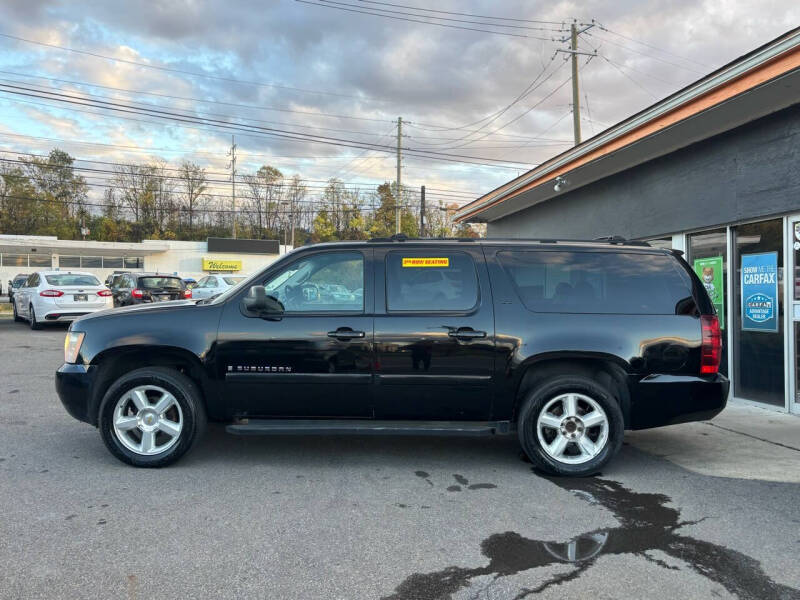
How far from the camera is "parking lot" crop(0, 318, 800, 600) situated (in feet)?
9.61

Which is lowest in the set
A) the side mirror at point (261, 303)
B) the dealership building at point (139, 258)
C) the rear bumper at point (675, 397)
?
the rear bumper at point (675, 397)

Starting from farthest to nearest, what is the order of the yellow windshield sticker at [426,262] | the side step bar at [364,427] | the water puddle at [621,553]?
the yellow windshield sticker at [426,262] → the side step bar at [364,427] → the water puddle at [621,553]

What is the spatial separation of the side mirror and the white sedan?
12284 mm

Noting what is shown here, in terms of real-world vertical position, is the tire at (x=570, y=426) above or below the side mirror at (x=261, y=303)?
below

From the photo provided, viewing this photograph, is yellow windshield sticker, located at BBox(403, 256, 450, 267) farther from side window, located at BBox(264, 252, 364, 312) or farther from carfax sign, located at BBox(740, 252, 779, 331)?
carfax sign, located at BBox(740, 252, 779, 331)

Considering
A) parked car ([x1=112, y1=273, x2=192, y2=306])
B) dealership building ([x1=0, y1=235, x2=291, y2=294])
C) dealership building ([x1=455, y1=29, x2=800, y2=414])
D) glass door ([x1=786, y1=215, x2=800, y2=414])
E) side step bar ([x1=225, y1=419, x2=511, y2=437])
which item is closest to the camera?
side step bar ([x1=225, y1=419, x2=511, y2=437])

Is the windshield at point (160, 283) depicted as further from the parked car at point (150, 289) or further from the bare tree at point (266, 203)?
the bare tree at point (266, 203)

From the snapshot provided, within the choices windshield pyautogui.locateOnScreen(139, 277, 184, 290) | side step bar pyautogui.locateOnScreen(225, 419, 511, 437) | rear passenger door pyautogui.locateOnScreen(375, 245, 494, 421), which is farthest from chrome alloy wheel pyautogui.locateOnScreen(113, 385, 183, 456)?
windshield pyautogui.locateOnScreen(139, 277, 184, 290)

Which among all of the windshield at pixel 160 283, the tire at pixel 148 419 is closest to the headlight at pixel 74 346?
the tire at pixel 148 419

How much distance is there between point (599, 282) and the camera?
15.9 feet

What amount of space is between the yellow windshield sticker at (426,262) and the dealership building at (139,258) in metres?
40.2

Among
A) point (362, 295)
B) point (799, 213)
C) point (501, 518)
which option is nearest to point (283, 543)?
point (501, 518)

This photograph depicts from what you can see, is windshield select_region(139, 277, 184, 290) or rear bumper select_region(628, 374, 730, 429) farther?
windshield select_region(139, 277, 184, 290)

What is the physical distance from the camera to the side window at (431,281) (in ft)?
15.6
